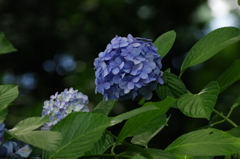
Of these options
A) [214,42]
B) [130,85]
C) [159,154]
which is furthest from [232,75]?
[159,154]

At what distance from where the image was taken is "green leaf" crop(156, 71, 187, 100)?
807 mm

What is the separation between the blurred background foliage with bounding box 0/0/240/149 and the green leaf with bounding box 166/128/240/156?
3.34 metres

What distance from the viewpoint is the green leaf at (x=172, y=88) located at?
0.81 metres

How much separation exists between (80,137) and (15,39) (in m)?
3.83

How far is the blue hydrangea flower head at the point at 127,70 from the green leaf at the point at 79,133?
28 centimetres

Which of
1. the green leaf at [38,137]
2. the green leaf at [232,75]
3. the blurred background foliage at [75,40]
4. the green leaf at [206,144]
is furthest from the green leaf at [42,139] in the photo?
the blurred background foliage at [75,40]

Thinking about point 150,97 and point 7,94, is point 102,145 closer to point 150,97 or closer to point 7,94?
point 150,97

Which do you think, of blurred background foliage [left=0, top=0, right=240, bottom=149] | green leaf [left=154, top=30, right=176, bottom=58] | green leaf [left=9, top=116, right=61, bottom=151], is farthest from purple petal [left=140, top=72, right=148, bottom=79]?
blurred background foliage [left=0, top=0, right=240, bottom=149]

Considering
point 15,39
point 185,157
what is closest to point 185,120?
point 15,39

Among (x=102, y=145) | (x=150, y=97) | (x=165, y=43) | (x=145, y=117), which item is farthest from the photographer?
(x=165, y=43)

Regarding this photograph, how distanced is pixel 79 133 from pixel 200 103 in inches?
12.7

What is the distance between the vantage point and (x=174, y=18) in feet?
15.2

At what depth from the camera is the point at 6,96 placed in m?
0.49

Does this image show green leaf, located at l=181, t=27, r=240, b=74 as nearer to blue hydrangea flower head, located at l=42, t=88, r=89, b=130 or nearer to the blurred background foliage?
blue hydrangea flower head, located at l=42, t=88, r=89, b=130
